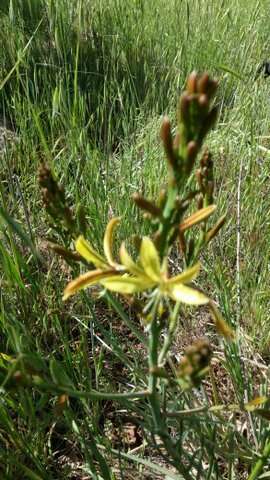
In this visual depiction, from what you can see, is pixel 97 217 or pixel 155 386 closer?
pixel 155 386

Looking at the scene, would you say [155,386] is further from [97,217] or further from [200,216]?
[97,217]

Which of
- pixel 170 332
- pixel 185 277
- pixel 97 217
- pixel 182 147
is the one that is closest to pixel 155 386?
pixel 170 332

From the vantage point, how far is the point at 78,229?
2.56 feet

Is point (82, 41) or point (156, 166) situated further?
point (82, 41)

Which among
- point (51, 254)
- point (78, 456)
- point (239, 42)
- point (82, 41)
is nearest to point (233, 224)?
point (51, 254)

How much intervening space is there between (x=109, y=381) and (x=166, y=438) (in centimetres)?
45

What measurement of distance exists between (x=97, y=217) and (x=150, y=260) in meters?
0.87

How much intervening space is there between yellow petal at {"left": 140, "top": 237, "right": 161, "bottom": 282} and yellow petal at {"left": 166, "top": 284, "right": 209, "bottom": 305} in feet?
0.06

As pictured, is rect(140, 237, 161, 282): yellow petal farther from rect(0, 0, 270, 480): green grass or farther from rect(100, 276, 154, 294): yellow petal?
rect(0, 0, 270, 480): green grass

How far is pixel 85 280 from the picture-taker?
0.63m

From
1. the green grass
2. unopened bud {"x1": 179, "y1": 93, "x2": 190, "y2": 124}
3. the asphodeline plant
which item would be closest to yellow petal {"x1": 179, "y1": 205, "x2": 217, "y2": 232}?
the asphodeline plant

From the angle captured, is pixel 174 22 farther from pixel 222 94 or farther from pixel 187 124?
pixel 187 124

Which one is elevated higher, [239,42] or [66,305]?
[239,42]

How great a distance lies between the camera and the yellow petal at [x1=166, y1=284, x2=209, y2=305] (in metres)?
0.55
